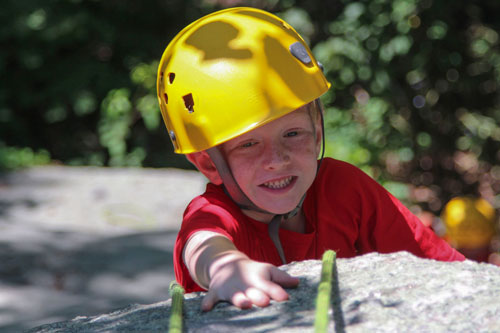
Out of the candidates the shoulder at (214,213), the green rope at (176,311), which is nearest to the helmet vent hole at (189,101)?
the shoulder at (214,213)

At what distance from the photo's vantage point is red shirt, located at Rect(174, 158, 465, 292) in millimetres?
2732

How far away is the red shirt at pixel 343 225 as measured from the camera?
273 cm

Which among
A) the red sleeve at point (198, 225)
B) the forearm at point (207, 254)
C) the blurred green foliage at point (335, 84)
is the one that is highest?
the blurred green foliage at point (335, 84)

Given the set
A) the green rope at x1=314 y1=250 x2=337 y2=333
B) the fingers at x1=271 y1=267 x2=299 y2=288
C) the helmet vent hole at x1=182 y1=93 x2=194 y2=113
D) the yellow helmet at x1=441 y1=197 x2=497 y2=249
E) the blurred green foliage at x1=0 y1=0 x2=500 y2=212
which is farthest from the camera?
the blurred green foliage at x1=0 y1=0 x2=500 y2=212

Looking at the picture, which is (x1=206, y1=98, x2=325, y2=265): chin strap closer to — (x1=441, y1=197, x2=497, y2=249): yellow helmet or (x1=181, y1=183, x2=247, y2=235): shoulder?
(x1=181, y1=183, x2=247, y2=235): shoulder

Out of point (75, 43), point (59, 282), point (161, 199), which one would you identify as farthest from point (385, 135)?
point (75, 43)

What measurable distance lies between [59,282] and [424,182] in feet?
12.3

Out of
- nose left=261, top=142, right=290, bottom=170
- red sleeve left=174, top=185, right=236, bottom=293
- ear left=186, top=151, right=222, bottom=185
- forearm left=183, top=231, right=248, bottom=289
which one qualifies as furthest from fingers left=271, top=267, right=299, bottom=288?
ear left=186, top=151, right=222, bottom=185

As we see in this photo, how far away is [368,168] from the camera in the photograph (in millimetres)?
6348

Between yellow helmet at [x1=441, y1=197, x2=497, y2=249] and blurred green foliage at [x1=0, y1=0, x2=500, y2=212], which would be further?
blurred green foliage at [x1=0, y1=0, x2=500, y2=212]

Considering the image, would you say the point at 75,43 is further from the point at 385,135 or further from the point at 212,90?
the point at 212,90

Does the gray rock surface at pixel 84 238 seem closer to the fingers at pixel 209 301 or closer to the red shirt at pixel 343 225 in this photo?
the red shirt at pixel 343 225

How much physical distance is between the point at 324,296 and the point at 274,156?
848mm

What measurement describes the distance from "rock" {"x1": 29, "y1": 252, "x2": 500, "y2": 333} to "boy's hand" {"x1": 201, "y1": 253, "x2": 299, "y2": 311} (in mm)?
21
